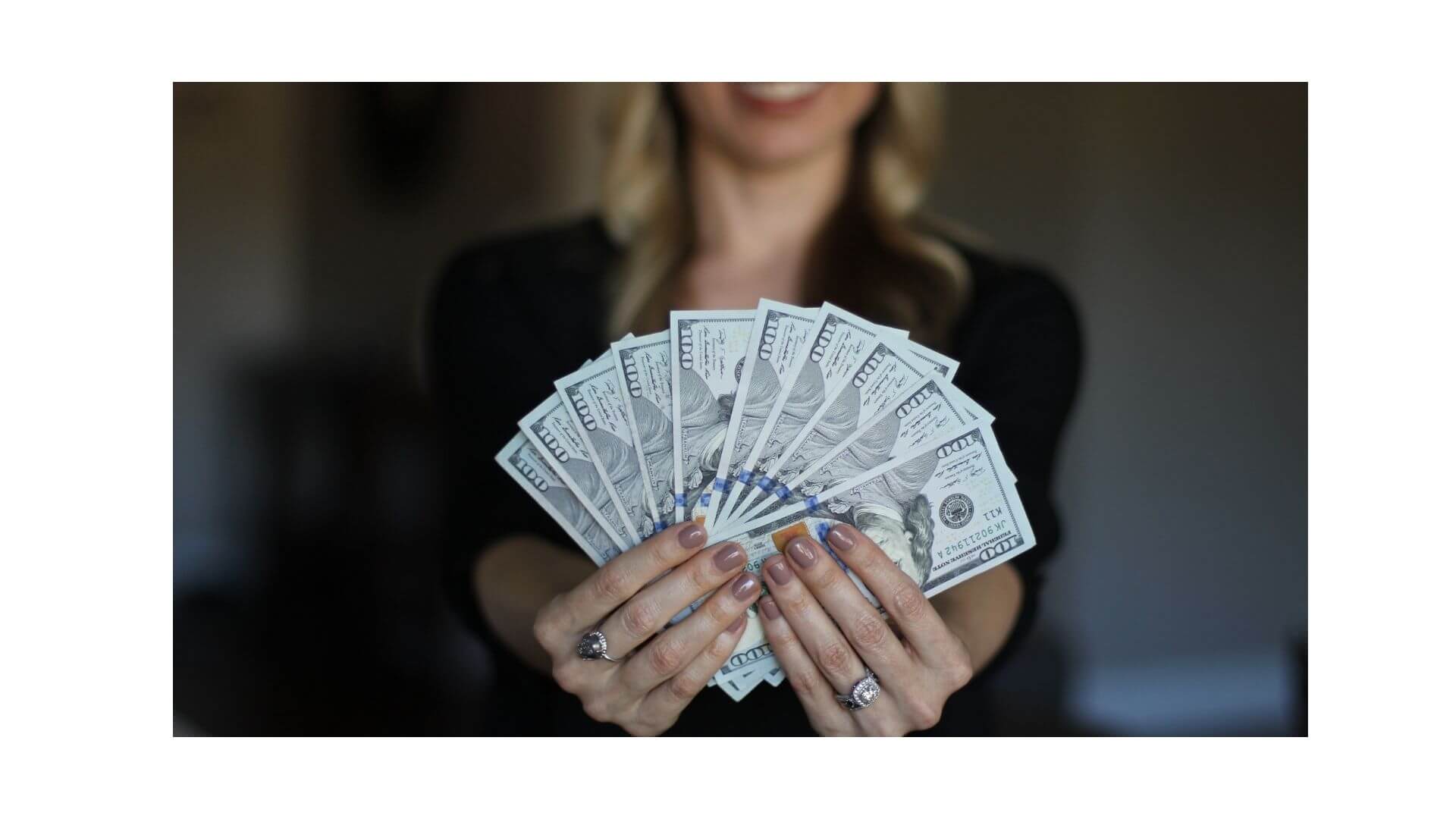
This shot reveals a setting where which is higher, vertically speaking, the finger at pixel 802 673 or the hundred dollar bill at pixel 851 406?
the hundred dollar bill at pixel 851 406

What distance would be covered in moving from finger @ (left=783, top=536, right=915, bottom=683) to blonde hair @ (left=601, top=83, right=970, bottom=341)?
709mm

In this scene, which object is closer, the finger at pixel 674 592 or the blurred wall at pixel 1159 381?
the finger at pixel 674 592

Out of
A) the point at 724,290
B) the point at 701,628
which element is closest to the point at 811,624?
the point at 701,628

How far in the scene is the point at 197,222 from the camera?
6.64ft

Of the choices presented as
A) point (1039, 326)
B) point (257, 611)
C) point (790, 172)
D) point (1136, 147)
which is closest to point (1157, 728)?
point (1039, 326)

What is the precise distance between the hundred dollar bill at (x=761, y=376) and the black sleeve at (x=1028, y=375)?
48 cm

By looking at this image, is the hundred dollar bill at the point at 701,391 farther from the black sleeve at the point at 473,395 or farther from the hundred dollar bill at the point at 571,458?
the black sleeve at the point at 473,395

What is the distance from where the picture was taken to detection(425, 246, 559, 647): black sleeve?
2018 millimetres

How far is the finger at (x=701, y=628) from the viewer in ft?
4.85

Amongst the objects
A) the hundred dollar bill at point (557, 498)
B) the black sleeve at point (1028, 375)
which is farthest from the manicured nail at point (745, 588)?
the black sleeve at point (1028, 375)

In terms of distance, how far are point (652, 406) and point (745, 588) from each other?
1.15 feet

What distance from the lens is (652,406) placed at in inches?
62.9

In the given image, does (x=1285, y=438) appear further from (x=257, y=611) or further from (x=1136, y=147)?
(x=257, y=611)

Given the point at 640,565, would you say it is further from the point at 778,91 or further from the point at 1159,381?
the point at 1159,381
